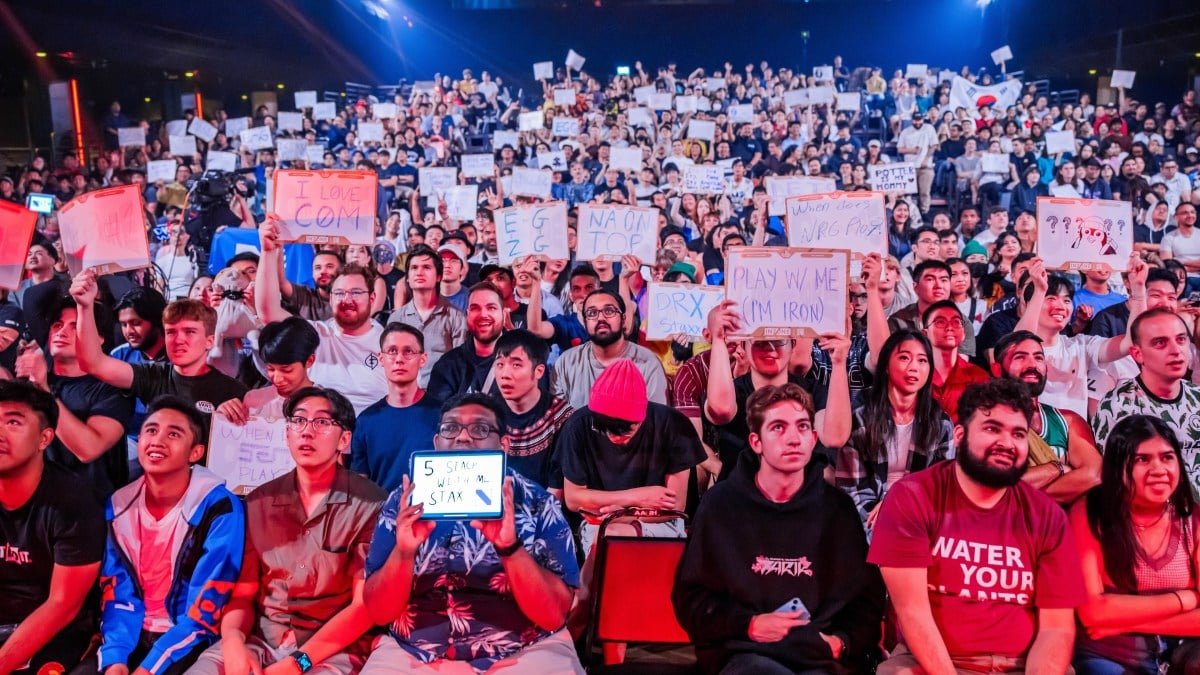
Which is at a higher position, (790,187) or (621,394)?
(790,187)

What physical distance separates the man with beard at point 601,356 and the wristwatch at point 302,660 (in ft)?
6.73

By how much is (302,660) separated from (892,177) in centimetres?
896

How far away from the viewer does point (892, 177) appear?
10.8 metres

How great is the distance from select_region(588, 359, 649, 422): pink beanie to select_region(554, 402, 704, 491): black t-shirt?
0.13 m

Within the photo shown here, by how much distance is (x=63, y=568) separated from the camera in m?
3.60

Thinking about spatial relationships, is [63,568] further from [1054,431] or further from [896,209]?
[896,209]

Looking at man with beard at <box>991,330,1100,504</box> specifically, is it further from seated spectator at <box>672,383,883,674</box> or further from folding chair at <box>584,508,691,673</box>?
folding chair at <box>584,508,691,673</box>

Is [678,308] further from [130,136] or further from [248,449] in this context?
[130,136]

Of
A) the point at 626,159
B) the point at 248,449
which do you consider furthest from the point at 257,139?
the point at 248,449

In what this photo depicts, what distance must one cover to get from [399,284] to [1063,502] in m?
4.53

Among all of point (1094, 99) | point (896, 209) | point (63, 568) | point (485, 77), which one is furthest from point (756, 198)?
point (1094, 99)

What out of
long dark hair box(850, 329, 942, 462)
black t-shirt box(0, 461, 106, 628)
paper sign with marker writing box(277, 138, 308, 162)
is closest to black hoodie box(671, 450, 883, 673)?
long dark hair box(850, 329, 942, 462)

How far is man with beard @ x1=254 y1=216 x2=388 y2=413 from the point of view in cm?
530

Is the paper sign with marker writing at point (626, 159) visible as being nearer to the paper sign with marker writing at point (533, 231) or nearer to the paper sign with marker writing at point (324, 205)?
the paper sign with marker writing at point (533, 231)
